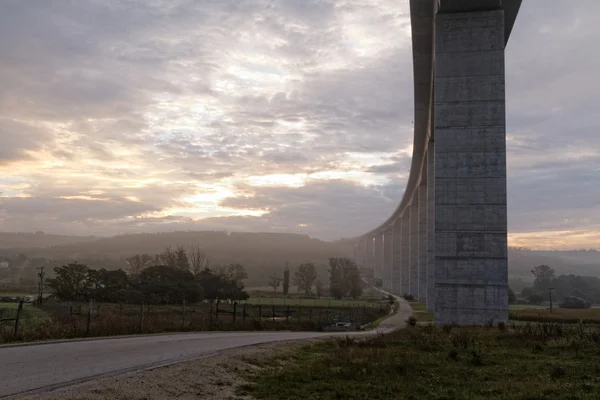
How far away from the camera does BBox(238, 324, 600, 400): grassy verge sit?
10492 mm

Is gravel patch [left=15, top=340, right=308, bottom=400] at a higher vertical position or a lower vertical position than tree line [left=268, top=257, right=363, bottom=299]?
higher

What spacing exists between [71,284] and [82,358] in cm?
4862

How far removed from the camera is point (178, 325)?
25.4 m

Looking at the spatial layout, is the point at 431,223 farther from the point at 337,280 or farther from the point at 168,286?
the point at 337,280

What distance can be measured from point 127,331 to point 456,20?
25.5 metres

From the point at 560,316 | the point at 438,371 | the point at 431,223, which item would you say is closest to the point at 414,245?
the point at 431,223

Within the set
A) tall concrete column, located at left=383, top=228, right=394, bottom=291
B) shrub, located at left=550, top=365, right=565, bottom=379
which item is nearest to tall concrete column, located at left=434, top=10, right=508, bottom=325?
shrub, located at left=550, top=365, right=565, bottom=379

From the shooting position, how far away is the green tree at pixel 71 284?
56031 mm

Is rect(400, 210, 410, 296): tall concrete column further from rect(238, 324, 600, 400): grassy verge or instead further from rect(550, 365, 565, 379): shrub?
rect(550, 365, 565, 379): shrub

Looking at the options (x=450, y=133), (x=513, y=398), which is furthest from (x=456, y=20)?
(x=513, y=398)

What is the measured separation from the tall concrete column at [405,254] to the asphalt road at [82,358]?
278 ft

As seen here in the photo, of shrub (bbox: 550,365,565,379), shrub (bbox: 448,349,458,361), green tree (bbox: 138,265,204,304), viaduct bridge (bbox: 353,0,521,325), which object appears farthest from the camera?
green tree (bbox: 138,265,204,304)

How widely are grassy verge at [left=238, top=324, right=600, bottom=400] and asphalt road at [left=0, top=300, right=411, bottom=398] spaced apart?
2751mm

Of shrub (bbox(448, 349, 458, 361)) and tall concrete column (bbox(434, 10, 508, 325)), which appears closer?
shrub (bbox(448, 349, 458, 361))
